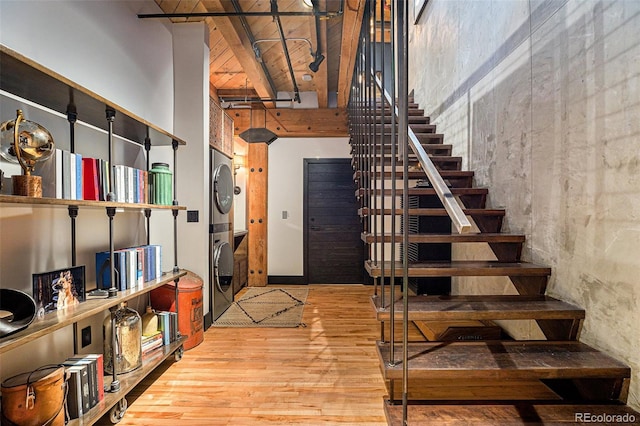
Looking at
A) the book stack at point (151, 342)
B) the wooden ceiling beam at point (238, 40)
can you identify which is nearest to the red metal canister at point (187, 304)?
the book stack at point (151, 342)

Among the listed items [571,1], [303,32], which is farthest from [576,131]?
[303,32]

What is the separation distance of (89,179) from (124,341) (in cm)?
100

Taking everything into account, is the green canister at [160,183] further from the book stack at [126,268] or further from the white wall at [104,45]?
the white wall at [104,45]

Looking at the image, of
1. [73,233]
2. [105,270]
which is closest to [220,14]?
[73,233]

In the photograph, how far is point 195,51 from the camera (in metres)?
3.32

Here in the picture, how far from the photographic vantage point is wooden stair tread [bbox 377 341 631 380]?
58.4 inches

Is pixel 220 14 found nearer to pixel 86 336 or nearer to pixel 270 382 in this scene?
pixel 86 336

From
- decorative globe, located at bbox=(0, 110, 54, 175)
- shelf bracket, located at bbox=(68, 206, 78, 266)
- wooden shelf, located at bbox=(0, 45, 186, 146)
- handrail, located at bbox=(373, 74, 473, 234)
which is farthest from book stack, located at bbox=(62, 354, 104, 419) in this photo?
handrail, located at bbox=(373, 74, 473, 234)

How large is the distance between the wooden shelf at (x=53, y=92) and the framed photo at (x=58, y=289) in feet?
2.94

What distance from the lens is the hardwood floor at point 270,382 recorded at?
6.42ft

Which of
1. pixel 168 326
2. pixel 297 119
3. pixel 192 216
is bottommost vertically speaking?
pixel 168 326

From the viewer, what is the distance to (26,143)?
4.88 ft

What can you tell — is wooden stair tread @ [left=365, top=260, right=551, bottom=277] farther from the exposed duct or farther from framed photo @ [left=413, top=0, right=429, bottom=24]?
framed photo @ [left=413, top=0, right=429, bottom=24]

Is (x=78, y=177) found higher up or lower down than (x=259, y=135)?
lower down
